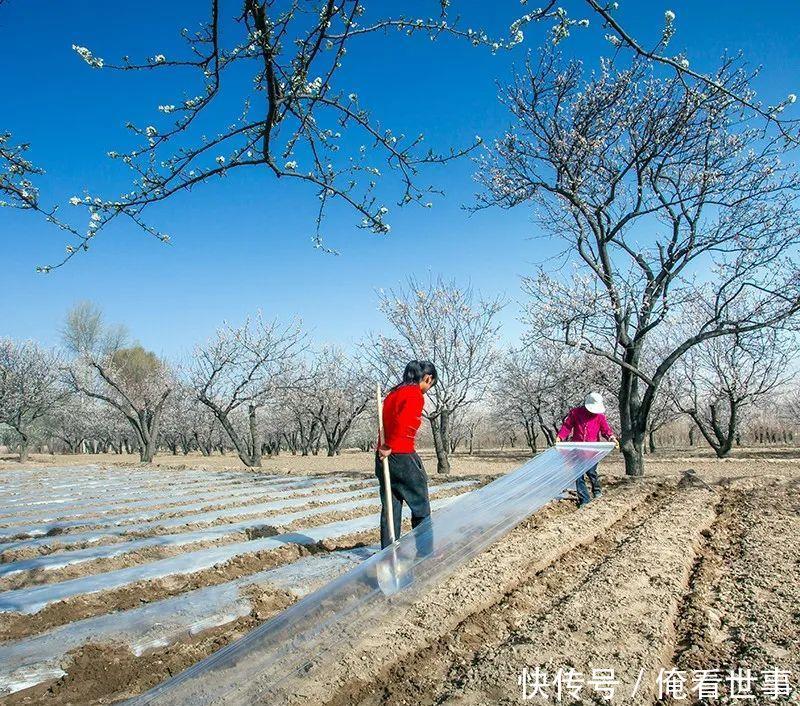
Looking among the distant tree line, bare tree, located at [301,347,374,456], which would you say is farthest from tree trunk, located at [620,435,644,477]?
bare tree, located at [301,347,374,456]

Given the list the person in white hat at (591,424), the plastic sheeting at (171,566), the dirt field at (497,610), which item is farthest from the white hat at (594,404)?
the plastic sheeting at (171,566)

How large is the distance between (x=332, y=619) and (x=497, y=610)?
43.7 inches

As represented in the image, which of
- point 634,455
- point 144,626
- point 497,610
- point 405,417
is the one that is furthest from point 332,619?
point 634,455

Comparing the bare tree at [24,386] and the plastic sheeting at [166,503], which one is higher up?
the bare tree at [24,386]

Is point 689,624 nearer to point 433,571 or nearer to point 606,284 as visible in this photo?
point 433,571

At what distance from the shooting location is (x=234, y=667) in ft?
7.24

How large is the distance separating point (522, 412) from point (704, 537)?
2601 centimetres

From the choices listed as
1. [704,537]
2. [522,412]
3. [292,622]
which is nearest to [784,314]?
[704,537]

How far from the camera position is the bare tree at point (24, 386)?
2316cm

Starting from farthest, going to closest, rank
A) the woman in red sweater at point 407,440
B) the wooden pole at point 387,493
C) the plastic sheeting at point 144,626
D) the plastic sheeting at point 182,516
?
Result: the plastic sheeting at point 182,516
the woman in red sweater at point 407,440
the wooden pole at point 387,493
the plastic sheeting at point 144,626

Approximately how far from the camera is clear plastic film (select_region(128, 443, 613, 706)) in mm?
2137

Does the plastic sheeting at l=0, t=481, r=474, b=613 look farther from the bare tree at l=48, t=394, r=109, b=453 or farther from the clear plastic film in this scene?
the bare tree at l=48, t=394, r=109, b=453

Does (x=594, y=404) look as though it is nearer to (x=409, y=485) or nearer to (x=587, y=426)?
(x=587, y=426)

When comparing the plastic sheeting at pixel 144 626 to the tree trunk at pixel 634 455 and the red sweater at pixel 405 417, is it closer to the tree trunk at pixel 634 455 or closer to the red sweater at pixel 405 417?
the red sweater at pixel 405 417
